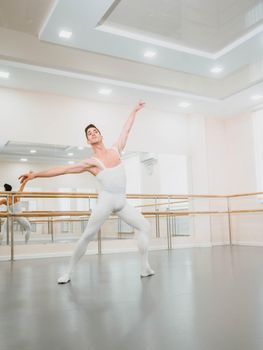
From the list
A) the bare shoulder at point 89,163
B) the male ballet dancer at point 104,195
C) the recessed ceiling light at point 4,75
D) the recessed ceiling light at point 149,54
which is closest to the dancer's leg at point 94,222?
the male ballet dancer at point 104,195

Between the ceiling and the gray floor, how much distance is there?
10.3ft

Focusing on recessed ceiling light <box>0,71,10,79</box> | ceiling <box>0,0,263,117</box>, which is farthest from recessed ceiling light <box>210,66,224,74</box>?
recessed ceiling light <box>0,71,10,79</box>

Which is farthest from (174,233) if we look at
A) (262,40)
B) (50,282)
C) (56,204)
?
(50,282)

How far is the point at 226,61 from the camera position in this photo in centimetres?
605

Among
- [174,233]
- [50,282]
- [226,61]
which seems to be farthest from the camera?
[174,233]

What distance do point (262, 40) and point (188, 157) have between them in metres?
3.42

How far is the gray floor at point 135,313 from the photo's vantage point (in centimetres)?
143

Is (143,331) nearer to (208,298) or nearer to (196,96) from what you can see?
(208,298)

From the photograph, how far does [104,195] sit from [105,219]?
21 centimetres

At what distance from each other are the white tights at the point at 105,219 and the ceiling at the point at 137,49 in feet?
7.96

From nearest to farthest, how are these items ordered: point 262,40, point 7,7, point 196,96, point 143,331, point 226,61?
1. point 143,331
2. point 7,7
3. point 262,40
4. point 226,61
5. point 196,96

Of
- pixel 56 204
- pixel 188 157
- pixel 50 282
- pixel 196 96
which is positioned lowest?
pixel 50 282

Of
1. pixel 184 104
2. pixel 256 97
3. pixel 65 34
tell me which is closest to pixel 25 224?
pixel 65 34

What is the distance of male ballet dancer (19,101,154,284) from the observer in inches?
126
